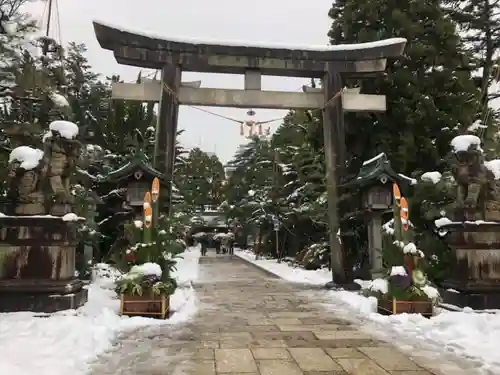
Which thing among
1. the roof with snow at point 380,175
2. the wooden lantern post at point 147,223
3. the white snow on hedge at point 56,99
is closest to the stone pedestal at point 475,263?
the roof with snow at point 380,175

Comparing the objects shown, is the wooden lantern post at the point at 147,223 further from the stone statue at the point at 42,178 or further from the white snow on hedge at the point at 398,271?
the white snow on hedge at the point at 398,271

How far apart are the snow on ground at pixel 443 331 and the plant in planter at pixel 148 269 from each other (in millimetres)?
3250

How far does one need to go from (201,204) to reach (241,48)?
122 feet

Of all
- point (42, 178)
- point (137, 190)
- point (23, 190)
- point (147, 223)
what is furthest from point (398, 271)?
point (137, 190)

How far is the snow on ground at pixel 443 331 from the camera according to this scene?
5.69 metres

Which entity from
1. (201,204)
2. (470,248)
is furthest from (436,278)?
(201,204)

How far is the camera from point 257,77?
13.5 meters

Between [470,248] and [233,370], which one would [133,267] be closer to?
[233,370]

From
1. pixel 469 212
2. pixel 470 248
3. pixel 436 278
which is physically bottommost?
pixel 436 278

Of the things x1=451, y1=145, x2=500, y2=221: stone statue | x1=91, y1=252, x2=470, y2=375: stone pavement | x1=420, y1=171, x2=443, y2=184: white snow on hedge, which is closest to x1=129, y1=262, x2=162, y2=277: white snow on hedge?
x1=91, y1=252, x2=470, y2=375: stone pavement

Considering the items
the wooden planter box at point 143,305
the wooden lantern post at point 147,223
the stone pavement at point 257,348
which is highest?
the wooden lantern post at point 147,223

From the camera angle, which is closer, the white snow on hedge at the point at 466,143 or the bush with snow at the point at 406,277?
the bush with snow at the point at 406,277

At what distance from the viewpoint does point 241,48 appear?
521 inches

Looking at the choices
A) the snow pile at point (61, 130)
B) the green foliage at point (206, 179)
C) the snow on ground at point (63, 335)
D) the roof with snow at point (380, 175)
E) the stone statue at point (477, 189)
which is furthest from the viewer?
the green foliage at point (206, 179)
